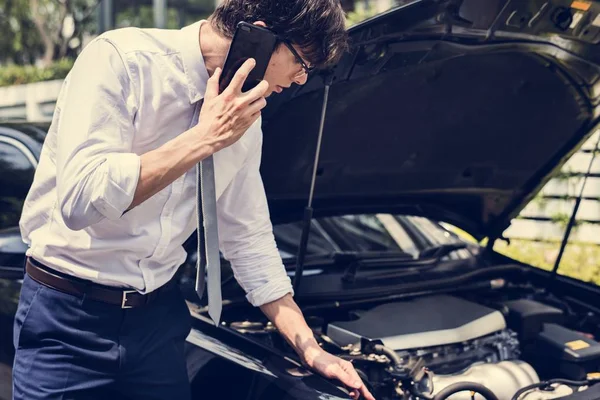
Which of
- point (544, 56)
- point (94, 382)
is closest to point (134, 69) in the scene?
point (94, 382)

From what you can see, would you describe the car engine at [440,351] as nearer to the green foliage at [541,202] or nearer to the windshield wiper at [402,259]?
the windshield wiper at [402,259]

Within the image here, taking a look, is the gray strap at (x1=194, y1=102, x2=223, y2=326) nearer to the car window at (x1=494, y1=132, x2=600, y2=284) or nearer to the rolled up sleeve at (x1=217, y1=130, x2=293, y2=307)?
the rolled up sleeve at (x1=217, y1=130, x2=293, y2=307)

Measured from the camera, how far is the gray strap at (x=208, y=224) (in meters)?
1.75

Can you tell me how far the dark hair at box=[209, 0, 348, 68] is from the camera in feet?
5.49

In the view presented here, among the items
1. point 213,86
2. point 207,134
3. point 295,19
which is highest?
point 295,19

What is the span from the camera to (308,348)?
205 cm

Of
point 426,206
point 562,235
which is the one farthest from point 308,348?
point 562,235

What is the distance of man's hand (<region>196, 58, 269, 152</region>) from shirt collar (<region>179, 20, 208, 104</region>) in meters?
0.13

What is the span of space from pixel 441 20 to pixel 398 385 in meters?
1.09

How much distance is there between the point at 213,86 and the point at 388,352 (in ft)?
3.46

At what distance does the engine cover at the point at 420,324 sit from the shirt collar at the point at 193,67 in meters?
1.04

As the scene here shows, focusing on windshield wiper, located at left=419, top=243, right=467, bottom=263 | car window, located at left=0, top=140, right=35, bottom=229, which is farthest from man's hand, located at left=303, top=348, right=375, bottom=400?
car window, located at left=0, top=140, right=35, bottom=229

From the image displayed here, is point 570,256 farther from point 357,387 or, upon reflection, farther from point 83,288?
point 83,288

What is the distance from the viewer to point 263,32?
1.65 meters
